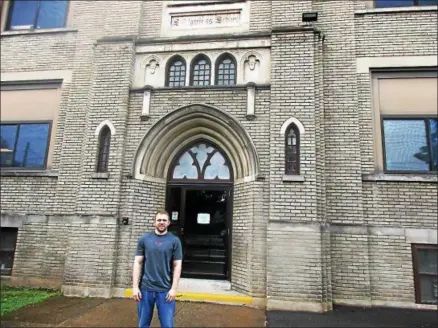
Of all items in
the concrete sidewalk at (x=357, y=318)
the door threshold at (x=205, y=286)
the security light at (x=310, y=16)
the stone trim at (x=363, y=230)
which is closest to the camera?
the concrete sidewalk at (x=357, y=318)

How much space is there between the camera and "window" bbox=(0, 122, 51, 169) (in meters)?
8.16

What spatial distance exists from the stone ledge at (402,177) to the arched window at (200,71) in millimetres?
3893

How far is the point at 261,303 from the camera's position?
6.20 meters

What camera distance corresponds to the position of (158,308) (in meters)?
4.01

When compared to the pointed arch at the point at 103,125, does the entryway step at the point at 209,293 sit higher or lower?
lower

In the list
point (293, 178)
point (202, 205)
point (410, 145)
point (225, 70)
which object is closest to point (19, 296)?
point (202, 205)

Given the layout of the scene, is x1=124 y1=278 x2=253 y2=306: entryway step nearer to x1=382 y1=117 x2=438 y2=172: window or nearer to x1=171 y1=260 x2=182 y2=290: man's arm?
x1=171 y1=260 x2=182 y2=290: man's arm

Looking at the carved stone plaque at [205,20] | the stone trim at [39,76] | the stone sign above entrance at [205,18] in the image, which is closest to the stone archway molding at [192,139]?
the stone sign above entrance at [205,18]

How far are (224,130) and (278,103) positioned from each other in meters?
1.24

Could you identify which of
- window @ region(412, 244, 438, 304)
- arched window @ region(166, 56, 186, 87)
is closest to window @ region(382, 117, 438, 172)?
window @ region(412, 244, 438, 304)

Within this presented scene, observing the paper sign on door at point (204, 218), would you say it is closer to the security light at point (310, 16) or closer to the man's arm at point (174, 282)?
the man's arm at point (174, 282)

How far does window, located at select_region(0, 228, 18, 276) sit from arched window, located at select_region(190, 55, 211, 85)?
17.6ft

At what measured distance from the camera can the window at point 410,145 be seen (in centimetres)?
684

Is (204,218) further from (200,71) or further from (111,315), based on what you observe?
(200,71)
